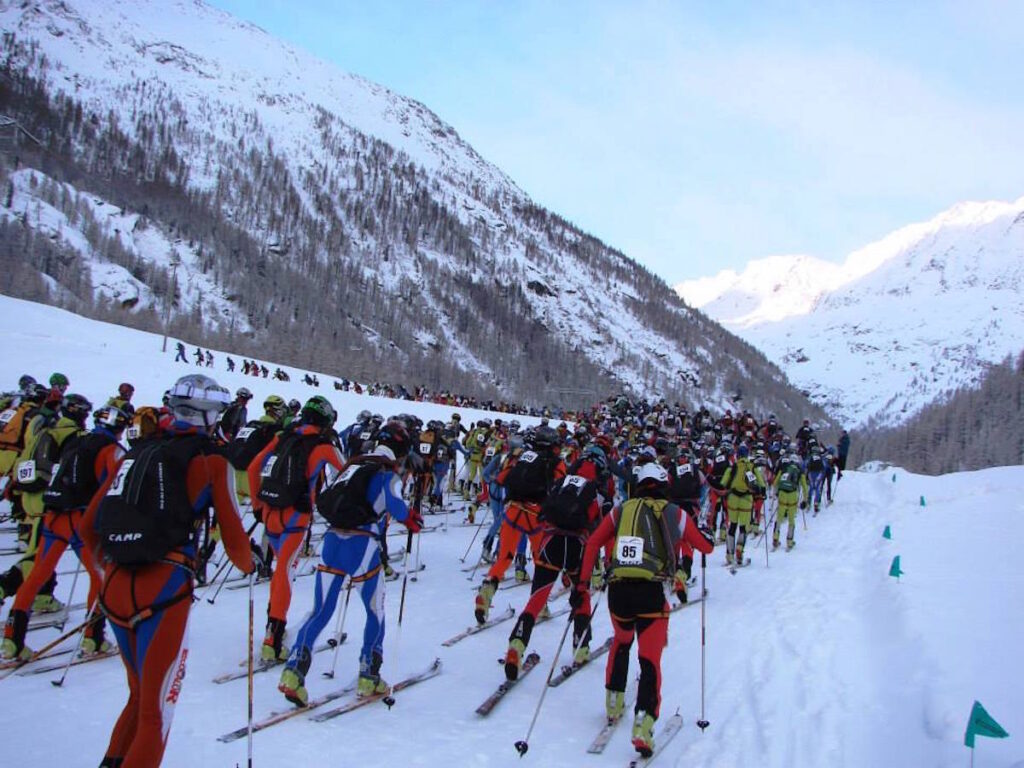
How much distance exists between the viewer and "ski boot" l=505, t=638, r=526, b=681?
696cm

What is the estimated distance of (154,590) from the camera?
424 centimetres

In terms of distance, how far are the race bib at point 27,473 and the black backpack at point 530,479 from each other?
506cm

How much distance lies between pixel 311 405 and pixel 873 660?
6.74m

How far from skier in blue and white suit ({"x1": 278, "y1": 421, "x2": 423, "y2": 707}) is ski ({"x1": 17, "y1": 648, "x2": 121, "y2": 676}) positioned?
161 centimetres

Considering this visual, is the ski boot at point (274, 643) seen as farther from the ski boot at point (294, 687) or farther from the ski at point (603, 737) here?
the ski at point (603, 737)

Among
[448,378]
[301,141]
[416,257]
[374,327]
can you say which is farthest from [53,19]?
[448,378]

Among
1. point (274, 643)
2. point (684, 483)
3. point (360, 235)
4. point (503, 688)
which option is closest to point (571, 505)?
point (503, 688)

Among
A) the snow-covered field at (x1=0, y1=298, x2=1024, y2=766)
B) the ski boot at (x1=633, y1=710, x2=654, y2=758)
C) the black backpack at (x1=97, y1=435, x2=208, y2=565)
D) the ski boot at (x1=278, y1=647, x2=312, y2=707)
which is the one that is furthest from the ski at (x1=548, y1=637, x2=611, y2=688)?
the black backpack at (x1=97, y1=435, x2=208, y2=565)

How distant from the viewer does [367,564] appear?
6551mm

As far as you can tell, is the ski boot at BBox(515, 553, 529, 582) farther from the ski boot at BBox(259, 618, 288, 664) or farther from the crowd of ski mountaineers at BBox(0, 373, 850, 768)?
the ski boot at BBox(259, 618, 288, 664)

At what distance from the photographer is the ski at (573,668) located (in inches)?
285

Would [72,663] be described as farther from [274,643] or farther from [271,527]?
[271,527]

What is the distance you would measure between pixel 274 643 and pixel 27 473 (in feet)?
10.7

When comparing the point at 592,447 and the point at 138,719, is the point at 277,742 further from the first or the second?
the point at 592,447
